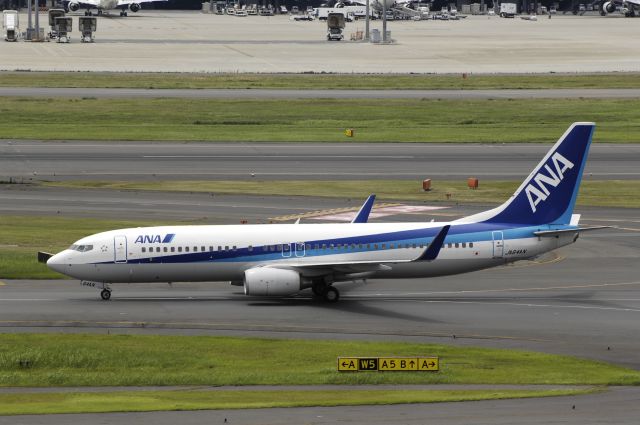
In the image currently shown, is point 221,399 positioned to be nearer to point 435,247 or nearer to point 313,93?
point 435,247

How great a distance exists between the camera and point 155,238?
56.9 meters

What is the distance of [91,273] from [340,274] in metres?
11.7

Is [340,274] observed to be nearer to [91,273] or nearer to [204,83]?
[91,273]

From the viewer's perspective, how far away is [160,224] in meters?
75.8

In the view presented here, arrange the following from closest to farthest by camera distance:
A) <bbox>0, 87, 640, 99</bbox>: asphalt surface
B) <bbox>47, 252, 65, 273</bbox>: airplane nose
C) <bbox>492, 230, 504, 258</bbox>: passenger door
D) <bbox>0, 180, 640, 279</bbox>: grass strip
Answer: <bbox>47, 252, 65, 273</bbox>: airplane nose, <bbox>492, 230, 504, 258</bbox>: passenger door, <bbox>0, 180, 640, 279</bbox>: grass strip, <bbox>0, 87, 640, 99</bbox>: asphalt surface

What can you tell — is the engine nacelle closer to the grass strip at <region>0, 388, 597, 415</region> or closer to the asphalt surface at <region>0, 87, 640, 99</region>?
the grass strip at <region>0, 388, 597, 415</region>

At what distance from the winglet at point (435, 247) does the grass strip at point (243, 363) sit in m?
5.79

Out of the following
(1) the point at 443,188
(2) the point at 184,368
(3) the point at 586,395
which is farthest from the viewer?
(1) the point at 443,188

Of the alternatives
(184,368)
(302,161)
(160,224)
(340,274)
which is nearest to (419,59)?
(302,161)

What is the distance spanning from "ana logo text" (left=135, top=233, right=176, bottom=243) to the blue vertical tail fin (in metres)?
14.3

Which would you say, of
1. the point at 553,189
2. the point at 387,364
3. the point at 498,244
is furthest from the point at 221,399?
the point at 553,189

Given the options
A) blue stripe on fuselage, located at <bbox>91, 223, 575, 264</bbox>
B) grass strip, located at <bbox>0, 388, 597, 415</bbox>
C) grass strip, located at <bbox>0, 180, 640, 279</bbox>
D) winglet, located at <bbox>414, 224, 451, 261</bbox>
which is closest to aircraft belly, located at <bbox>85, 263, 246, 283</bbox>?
blue stripe on fuselage, located at <bbox>91, 223, 575, 264</bbox>

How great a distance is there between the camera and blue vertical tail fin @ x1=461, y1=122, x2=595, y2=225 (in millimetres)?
58750

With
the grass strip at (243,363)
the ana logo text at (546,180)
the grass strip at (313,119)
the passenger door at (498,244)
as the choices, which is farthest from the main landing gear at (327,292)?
the grass strip at (313,119)
